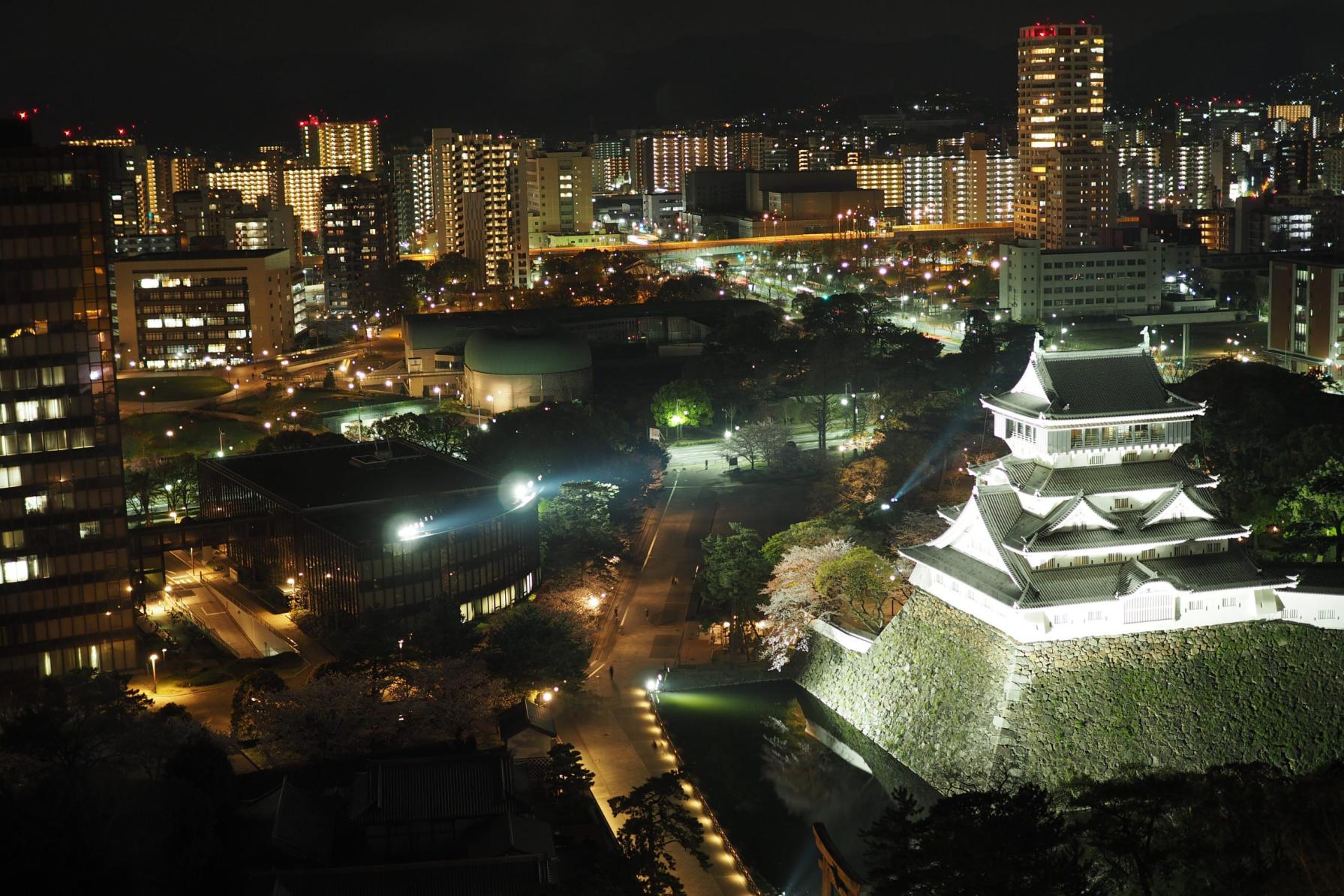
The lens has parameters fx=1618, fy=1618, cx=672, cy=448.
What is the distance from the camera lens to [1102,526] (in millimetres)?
28531

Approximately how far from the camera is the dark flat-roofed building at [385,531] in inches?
1351

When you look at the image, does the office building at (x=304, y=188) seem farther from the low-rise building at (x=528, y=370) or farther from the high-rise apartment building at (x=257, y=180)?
the low-rise building at (x=528, y=370)

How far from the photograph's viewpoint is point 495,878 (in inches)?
873

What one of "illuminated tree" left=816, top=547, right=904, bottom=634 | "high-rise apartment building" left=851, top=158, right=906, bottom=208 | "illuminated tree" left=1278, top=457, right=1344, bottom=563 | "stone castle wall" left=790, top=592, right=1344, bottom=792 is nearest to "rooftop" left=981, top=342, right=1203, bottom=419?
"stone castle wall" left=790, top=592, right=1344, bottom=792

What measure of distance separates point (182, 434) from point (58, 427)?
25.8 m

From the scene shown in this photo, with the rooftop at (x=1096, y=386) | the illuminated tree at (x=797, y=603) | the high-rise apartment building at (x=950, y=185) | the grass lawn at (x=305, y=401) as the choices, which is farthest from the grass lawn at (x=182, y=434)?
the high-rise apartment building at (x=950, y=185)

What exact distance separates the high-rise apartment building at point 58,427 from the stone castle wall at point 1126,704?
16595 millimetres

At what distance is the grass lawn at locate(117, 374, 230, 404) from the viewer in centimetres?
6662

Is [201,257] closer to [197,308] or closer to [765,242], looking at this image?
[197,308]

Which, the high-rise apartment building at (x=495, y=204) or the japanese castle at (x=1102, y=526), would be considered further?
the high-rise apartment building at (x=495, y=204)

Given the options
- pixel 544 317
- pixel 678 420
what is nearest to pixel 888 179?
pixel 544 317

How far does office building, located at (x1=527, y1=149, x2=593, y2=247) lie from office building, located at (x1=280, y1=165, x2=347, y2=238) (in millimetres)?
41763

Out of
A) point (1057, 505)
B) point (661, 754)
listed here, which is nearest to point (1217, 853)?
point (1057, 505)

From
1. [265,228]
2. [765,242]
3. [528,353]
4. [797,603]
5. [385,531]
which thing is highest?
[265,228]
